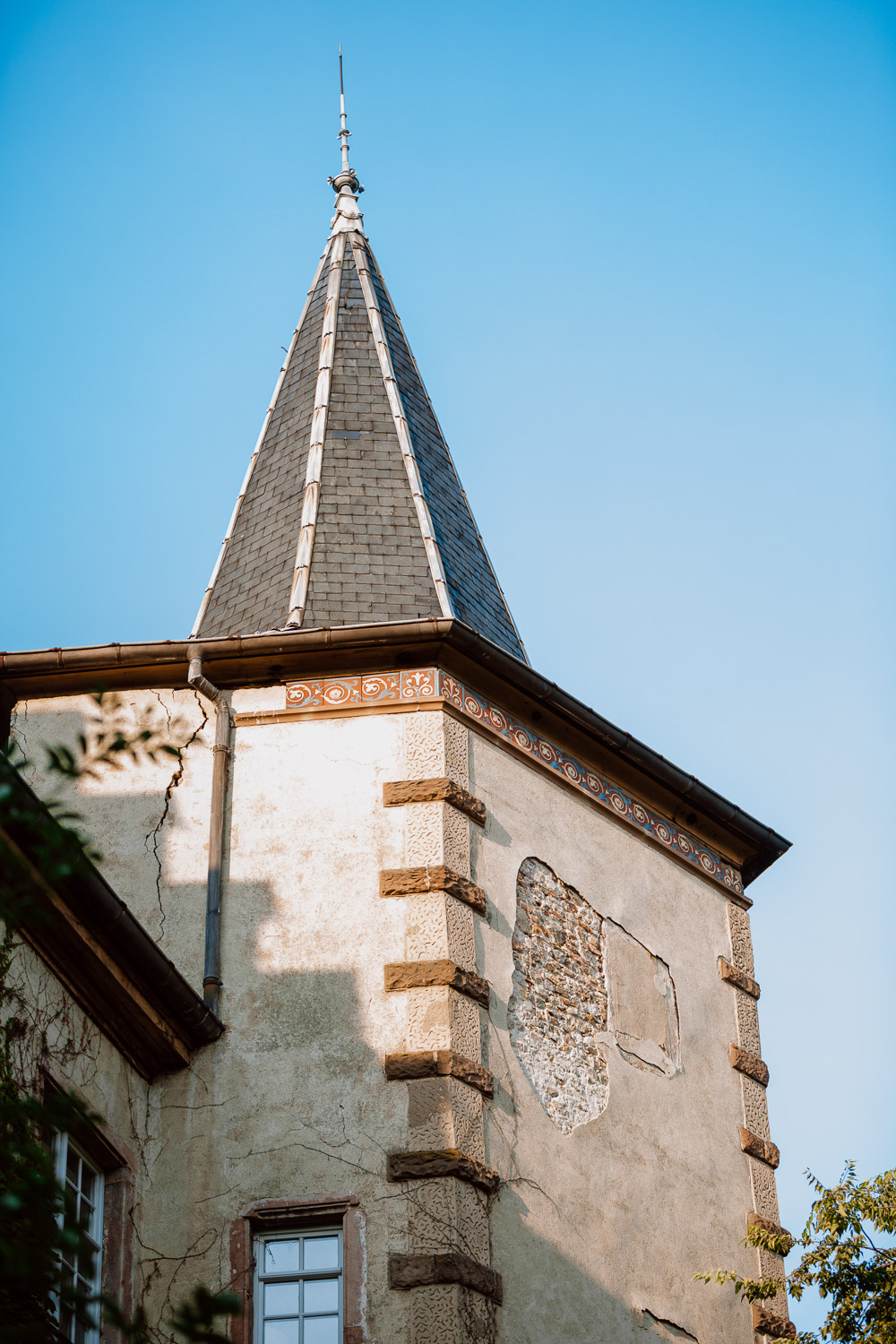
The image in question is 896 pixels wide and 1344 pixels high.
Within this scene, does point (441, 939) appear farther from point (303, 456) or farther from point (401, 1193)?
point (303, 456)

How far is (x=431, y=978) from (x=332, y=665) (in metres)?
2.47

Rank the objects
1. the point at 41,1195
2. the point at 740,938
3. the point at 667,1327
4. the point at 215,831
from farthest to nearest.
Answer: the point at 740,938, the point at 215,831, the point at 667,1327, the point at 41,1195

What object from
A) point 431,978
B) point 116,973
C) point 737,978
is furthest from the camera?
point 737,978

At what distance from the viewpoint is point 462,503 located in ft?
50.0

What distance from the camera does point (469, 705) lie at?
12086 mm

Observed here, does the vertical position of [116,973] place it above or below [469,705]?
below

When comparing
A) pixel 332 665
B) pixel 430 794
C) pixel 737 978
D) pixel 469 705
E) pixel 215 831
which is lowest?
pixel 737 978

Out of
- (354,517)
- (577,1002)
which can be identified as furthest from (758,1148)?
(354,517)

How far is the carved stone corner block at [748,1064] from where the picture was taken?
12.5 metres

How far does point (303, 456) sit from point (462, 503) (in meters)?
1.45

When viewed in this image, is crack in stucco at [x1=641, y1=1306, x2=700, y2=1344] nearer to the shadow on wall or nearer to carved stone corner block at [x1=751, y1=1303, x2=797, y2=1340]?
the shadow on wall

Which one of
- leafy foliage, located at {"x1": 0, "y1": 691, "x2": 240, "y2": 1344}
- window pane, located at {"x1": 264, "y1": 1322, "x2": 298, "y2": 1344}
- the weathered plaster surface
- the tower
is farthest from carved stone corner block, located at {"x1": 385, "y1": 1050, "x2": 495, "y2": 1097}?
leafy foliage, located at {"x1": 0, "y1": 691, "x2": 240, "y2": 1344}

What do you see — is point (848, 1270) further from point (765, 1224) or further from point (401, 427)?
point (401, 427)

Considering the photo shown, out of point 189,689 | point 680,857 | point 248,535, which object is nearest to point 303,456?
point 248,535
